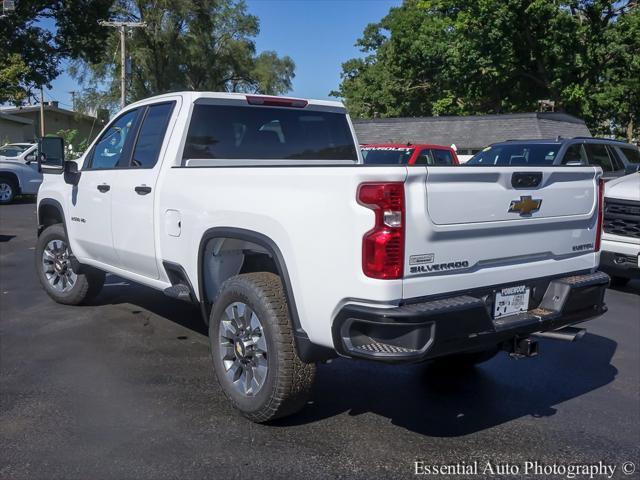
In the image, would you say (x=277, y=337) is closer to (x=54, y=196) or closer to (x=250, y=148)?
(x=250, y=148)

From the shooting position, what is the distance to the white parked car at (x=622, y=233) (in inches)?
305

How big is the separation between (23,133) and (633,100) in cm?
4051

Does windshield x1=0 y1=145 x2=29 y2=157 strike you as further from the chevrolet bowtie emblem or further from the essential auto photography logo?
the essential auto photography logo

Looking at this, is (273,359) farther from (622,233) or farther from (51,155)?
(622,233)

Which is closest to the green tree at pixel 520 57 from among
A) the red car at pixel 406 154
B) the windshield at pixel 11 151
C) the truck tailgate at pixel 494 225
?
the red car at pixel 406 154

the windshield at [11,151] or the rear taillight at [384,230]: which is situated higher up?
the windshield at [11,151]

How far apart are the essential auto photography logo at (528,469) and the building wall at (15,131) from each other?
47.2m

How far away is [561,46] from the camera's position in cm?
2988

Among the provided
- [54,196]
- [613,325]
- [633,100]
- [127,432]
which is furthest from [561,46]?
[127,432]

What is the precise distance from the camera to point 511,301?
12.9 ft

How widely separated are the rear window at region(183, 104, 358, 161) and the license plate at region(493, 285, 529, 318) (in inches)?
89.3

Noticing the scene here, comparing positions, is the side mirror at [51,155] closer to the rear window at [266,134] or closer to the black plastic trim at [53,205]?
the black plastic trim at [53,205]

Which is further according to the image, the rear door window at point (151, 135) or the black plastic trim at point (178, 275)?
the rear door window at point (151, 135)

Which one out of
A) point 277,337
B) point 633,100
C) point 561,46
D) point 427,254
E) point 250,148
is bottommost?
point 277,337
